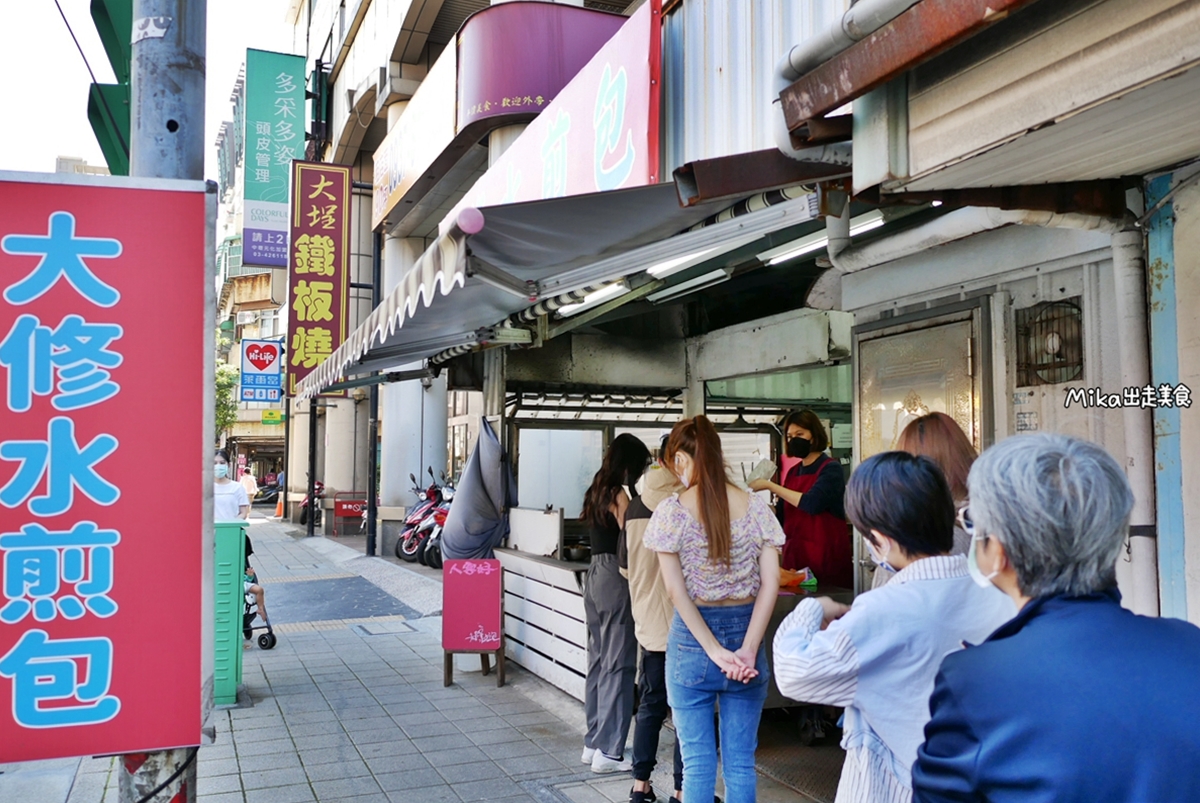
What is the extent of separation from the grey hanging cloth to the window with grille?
15.0 ft

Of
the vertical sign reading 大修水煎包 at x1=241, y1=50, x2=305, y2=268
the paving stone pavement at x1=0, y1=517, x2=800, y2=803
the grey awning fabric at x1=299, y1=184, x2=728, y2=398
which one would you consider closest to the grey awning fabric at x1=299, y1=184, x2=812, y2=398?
the grey awning fabric at x1=299, y1=184, x2=728, y2=398

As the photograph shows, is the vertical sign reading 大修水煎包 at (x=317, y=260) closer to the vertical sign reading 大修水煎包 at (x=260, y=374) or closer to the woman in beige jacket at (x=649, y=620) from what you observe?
the vertical sign reading 大修水煎包 at (x=260, y=374)

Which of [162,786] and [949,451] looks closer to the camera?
[162,786]

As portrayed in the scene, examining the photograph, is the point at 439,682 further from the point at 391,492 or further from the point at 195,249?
the point at 391,492

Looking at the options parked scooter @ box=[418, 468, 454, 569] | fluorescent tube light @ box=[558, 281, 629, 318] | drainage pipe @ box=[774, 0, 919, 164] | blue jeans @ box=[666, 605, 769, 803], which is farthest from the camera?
parked scooter @ box=[418, 468, 454, 569]

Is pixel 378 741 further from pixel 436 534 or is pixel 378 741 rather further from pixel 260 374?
pixel 260 374

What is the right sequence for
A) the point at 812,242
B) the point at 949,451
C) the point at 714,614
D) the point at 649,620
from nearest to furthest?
the point at 949,451
the point at 714,614
the point at 649,620
the point at 812,242

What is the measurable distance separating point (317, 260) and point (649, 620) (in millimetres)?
14526

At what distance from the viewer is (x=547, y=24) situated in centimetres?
1094

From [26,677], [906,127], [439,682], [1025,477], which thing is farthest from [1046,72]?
[439,682]

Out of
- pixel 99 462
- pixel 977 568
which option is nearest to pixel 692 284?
pixel 99 462

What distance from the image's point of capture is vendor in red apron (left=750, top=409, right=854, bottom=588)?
561 cm

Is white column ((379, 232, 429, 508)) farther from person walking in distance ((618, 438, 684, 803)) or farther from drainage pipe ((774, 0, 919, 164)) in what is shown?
drainage pipe ((774, 0, 919, 164))

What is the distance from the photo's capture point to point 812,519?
5875 mm
